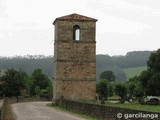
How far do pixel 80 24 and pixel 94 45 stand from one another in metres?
3.03

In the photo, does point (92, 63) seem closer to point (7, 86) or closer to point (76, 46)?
point (76, 46)

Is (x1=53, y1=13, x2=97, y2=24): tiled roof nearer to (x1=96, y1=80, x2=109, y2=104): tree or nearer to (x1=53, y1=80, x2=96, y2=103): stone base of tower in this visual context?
(x1=53, y1=80, x2=96, y2=103): stone base of tower

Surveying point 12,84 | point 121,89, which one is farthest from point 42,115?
point 12,84

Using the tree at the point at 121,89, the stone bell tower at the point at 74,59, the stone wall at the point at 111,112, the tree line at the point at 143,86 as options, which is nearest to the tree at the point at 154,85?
the tree line at the point at 143,86

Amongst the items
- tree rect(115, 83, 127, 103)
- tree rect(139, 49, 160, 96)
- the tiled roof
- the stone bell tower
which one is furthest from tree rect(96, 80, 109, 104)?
the tiled roof

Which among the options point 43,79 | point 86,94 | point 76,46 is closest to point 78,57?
point 76,46

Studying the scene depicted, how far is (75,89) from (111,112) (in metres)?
26.8

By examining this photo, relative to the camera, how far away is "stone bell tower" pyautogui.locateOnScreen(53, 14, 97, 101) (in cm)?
5197

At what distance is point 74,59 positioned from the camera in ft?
172

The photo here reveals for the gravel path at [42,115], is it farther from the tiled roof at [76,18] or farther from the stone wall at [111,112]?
the tiled roof at [76,18]

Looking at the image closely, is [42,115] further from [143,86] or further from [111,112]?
[143,86]

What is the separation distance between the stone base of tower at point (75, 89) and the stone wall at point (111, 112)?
11798mm

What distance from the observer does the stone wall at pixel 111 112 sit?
19.7 m

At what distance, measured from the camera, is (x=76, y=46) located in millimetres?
52812
